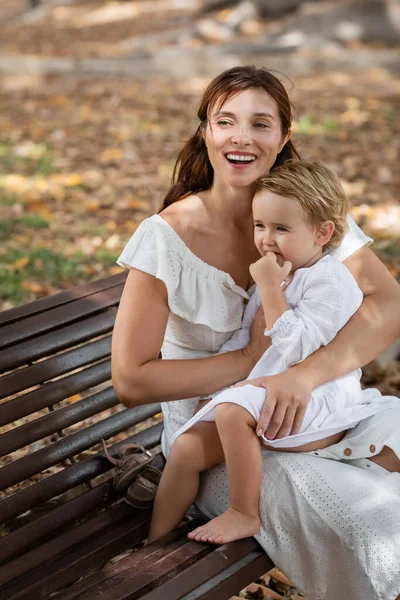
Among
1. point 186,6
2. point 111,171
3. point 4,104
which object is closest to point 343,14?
point 186,6

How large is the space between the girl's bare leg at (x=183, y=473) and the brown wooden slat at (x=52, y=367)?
50 cm

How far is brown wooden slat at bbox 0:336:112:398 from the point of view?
2.81 m

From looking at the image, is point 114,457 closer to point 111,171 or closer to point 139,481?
point 139,481

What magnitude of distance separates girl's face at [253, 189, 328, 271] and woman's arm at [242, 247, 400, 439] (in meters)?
0.27

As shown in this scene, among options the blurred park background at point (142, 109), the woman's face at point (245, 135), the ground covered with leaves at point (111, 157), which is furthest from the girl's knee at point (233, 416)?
the ground covered with leaves at point (111, 157)

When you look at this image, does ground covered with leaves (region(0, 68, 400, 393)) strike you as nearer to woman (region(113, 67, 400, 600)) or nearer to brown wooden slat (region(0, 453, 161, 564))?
woman (region(113, 67, 400, 600))

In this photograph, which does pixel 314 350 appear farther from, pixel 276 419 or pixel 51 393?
pixel 51 393

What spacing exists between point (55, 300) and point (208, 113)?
0.83 m

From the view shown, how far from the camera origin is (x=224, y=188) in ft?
9.48

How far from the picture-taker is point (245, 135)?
2.74 m

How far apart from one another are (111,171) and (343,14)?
20.5ft

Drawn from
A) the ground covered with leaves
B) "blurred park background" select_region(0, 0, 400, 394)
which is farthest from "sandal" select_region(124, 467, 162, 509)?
the ground covered with leaves

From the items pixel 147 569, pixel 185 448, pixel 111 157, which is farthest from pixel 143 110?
pixel 147 569

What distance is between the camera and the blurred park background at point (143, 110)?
598 cm
